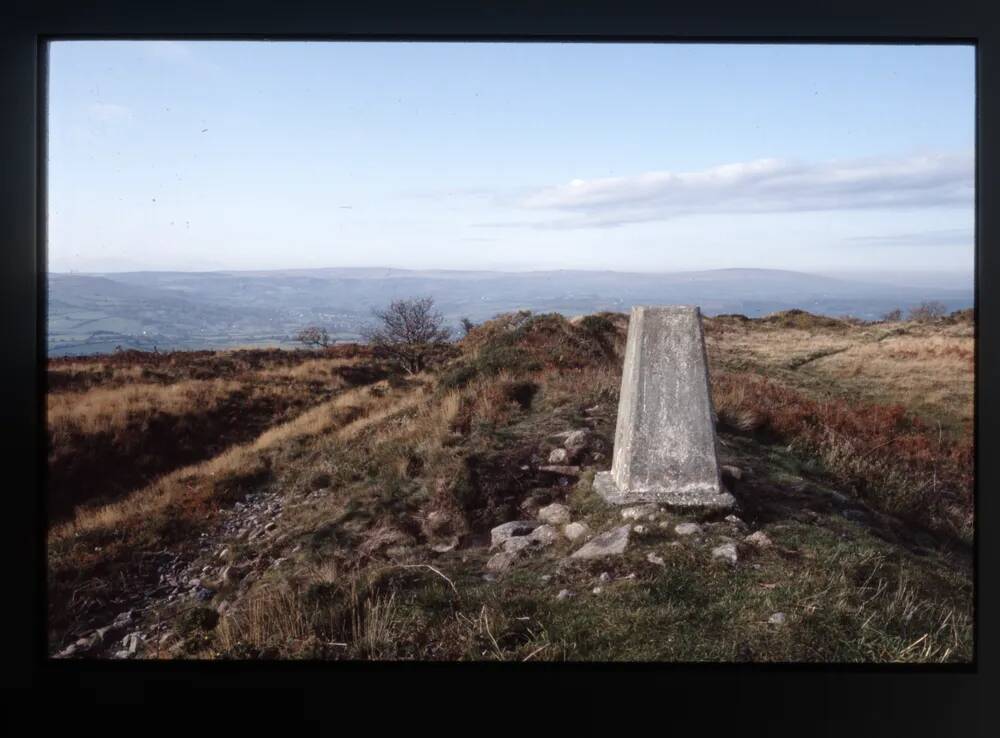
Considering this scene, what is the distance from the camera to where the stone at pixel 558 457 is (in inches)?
213

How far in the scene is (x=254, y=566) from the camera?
4730mm

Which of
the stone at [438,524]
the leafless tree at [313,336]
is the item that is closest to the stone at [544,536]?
the stone at [438,524]

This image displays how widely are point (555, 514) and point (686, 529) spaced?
0.91 m

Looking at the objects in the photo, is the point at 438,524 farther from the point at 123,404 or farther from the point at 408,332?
the point at 123,404

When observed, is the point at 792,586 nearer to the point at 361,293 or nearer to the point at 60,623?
the point at 361,293

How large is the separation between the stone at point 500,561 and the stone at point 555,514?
0.41 meters

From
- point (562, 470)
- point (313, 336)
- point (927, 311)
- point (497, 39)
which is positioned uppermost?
point (497, 39)

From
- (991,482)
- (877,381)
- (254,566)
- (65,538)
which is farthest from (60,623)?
(877,381)

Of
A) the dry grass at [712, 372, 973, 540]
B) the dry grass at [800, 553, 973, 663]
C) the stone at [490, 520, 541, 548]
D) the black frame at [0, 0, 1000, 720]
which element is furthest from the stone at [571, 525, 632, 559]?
the dry grass at [712, 372, 973, 540]

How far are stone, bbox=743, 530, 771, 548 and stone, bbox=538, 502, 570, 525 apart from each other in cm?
118

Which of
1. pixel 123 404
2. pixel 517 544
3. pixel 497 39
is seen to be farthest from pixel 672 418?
pixel 123 404

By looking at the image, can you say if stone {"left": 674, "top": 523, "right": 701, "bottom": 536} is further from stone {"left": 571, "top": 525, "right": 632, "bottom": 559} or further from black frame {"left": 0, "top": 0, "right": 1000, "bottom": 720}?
black frame {"left": 0, "top": 0, "right": 1000, "bottom": 720}

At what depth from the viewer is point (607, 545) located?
4523 mm

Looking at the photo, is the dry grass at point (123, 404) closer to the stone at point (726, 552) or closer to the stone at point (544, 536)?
the stone at point (544, 536)
